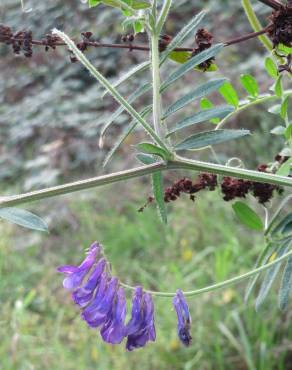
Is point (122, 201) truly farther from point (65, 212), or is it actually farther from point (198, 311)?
point (198, 311)

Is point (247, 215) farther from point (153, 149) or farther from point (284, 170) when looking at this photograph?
point (153, 149)

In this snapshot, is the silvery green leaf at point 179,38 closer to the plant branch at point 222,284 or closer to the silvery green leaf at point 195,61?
A: the silvery green leaf at point 195,61

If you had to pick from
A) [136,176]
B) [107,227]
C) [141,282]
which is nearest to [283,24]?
[136,176]

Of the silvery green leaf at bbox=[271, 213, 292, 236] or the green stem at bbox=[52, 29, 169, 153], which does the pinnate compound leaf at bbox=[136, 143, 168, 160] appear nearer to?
the green stem at bbox=[52, 29, 169, 153]

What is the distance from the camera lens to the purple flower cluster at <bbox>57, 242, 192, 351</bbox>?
0.57 metres

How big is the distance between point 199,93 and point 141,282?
6.12ft

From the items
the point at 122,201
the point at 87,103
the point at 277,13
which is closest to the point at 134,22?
the point at 277,13

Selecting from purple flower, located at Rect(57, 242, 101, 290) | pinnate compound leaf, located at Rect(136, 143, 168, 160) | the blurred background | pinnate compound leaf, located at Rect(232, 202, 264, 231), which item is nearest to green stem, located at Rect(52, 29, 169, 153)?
pinnate compound leaf, located at Rect(136, 143, 168, 160)

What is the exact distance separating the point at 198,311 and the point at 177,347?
0.12 metres

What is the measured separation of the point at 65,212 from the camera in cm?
317

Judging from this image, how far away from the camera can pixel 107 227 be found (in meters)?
2.99

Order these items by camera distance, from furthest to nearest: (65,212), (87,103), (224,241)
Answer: (87,103)
(65,212)
(224,241)

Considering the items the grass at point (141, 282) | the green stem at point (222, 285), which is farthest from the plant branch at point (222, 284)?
the grass at point (141, 282)

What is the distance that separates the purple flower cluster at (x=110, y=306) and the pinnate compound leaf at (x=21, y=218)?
6cm
